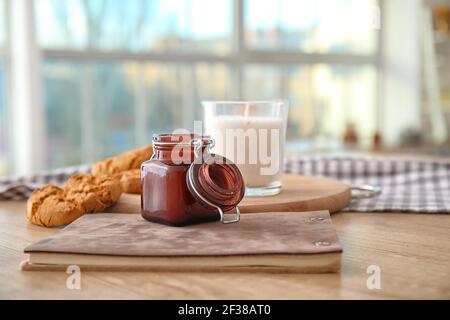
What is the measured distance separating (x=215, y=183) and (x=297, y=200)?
9.4 inches

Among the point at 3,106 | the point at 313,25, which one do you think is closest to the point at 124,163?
the point at 3,106

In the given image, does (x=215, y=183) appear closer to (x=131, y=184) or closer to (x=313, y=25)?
(x=131, y=184)

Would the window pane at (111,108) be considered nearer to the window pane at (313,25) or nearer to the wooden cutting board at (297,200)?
the window pane at (313,25)

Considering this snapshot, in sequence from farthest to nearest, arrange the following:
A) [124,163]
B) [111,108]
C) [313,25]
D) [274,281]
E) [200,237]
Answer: [313,25] < [111,108] < [124,163] < [200,237] < [274,281]

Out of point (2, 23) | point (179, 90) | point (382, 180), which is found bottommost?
point (382, 180)

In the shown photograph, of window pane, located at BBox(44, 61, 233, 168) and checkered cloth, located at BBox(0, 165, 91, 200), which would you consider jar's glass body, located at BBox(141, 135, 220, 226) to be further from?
window pane, located at BBox(44, 61, 233, 168)

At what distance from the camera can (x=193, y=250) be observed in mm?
734

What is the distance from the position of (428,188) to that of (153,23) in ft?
7.68

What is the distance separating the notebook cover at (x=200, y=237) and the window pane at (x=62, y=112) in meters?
2.39

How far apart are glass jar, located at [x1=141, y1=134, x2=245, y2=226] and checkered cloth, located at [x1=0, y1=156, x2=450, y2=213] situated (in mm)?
370

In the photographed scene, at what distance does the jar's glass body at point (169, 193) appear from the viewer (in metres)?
0.86

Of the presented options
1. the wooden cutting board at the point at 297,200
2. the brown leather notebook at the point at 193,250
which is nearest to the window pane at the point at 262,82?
the wooden cutting board at the point at 297,200

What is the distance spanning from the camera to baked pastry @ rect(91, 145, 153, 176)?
123cm

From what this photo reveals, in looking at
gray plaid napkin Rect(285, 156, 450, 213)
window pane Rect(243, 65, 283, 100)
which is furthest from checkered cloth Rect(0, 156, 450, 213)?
window pane Rect(243, 65, 283, 100)
